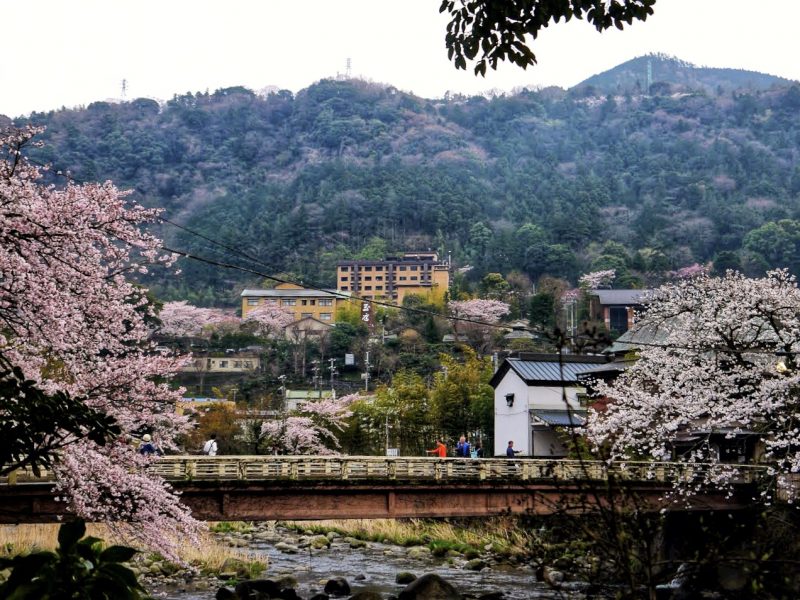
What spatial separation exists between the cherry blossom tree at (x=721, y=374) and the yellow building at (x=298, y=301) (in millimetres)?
79107

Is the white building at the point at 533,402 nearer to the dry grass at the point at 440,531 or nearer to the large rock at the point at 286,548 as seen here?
the dry grass at the point at 440,531

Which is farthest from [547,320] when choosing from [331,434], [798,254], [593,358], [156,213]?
[156,213]

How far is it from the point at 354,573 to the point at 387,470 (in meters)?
5.30

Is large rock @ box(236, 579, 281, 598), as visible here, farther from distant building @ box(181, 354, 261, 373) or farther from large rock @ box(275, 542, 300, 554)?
distant building @ box(181, 354, 261, 373)

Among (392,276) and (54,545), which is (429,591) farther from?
(392,276)

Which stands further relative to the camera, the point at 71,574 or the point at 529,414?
the point at 529,414

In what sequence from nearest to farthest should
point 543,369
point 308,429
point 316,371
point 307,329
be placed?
point 543,369 < point 308,429 < point 316,371 < point 307,329

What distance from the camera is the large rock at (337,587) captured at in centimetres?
2651

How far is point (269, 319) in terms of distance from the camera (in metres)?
94.8

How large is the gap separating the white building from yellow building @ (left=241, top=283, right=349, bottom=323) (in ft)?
194

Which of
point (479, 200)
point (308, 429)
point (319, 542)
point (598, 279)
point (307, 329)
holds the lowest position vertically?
point (319, 542)

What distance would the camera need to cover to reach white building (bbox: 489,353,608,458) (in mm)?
44094

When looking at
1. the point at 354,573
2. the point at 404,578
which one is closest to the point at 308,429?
the point at 354,573

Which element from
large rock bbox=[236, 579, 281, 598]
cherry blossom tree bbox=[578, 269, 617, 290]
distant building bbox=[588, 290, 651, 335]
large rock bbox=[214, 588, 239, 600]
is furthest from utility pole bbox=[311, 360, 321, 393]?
large rock bbox=[214, 588, 239, 600]
